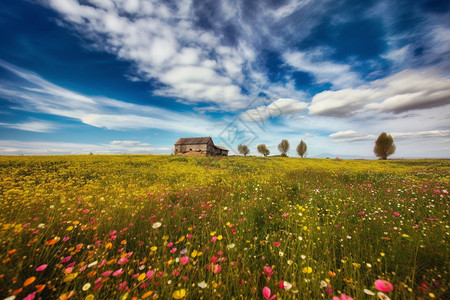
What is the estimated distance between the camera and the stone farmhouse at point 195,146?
4422 cm

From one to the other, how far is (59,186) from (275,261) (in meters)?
8.36

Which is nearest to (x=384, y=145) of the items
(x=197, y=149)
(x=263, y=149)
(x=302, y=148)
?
(x=302, y=148)

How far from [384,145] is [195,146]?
60.3 meters

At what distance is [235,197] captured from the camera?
5.07m

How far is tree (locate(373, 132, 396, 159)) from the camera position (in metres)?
49.8

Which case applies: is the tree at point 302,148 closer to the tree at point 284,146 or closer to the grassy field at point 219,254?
the tree at point 284,146

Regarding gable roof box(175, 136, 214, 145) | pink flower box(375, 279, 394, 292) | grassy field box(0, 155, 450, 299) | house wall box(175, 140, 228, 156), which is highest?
gable roof box(175, 136, 214, 145)

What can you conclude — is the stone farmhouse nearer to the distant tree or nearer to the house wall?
the house wall

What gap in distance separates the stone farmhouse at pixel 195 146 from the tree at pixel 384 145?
54072mm

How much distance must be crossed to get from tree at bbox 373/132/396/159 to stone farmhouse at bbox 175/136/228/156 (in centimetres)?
5407

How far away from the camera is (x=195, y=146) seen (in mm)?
45469

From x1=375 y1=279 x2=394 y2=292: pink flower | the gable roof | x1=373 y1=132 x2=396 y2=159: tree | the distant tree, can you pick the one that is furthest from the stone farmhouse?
x1=373 y1=132 x2=396 y2=159: tree

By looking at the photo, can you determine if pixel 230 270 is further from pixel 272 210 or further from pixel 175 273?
pixel 272 210

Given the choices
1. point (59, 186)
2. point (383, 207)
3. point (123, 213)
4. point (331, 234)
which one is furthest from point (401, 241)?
point (59, 186)
